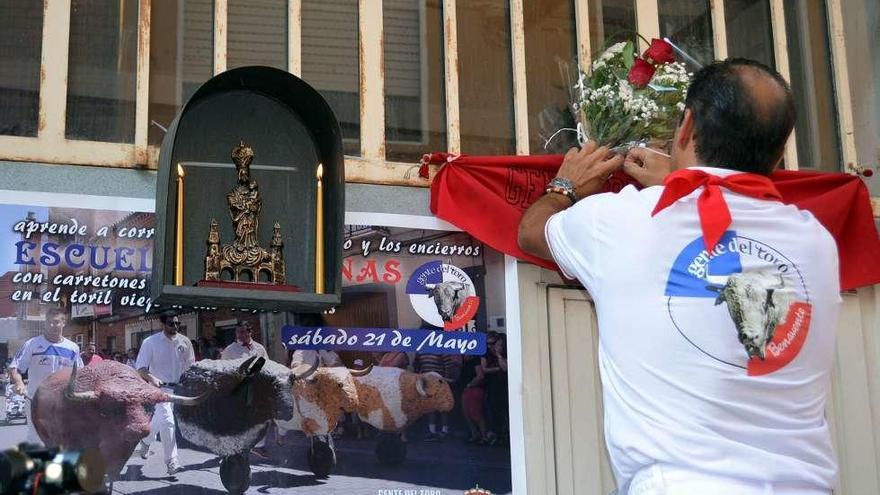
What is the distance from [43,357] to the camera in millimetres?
3574

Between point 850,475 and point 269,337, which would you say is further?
point 850,475

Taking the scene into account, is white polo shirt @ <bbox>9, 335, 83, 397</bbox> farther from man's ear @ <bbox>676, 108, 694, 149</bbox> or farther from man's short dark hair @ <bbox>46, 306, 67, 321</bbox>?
man's ear @ <bbox>676, 108, 694, 149</bbox>

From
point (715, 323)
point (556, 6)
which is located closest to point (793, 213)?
point (715, 323)

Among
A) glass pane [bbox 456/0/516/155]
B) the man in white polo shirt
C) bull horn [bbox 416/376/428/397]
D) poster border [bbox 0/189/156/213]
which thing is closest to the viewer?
the man in white polo shirt

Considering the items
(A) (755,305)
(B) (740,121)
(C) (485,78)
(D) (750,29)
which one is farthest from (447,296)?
(D) (750,29)

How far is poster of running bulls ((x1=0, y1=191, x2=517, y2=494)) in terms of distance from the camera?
360cm

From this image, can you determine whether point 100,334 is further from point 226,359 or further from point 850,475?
point 850,475

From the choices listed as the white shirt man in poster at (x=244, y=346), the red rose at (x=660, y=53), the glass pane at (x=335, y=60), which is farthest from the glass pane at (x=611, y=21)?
the white shirt man in poster at (x=244, y=346)

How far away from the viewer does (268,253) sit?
12.6 feet

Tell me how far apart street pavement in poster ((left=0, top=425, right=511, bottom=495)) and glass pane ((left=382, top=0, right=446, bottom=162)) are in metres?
1.21

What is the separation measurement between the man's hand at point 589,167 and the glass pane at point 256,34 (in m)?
1.25

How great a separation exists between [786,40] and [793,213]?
8.14ft

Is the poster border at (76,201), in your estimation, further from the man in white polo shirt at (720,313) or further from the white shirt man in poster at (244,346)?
the man in white polo shirt at (720,313)

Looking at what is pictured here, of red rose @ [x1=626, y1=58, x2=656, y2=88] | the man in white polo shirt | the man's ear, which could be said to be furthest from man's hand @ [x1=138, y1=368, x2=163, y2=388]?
red rose @ [x1=626, y1=58, x2=656, y2=88]
